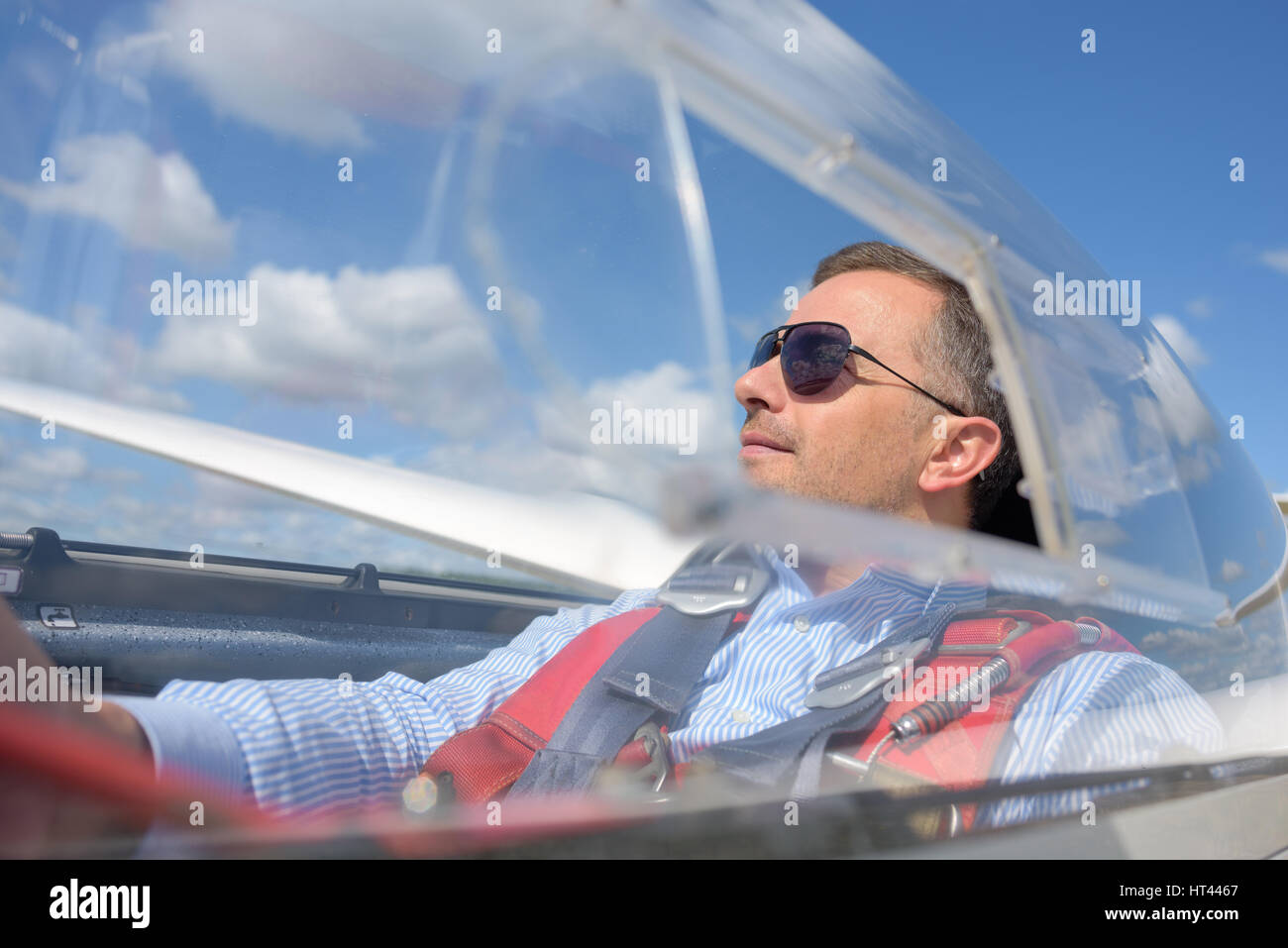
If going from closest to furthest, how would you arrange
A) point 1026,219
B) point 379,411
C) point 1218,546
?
1. point 379,411
2. point 1026,219
3. point 1218,546

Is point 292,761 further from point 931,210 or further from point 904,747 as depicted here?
point 931,210

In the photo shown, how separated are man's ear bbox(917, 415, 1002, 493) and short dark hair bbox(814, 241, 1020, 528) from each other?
0.7 inches

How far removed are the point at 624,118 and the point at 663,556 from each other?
68cm

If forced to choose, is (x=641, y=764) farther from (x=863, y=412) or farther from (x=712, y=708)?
(x=863, y=412)

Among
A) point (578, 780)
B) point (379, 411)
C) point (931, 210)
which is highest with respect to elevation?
point (931, 210)

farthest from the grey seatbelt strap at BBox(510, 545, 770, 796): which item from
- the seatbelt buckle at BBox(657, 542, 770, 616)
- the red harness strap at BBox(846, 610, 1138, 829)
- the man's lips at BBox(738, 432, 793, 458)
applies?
the red harness strap at BBox(846, 610, 1138, 829)

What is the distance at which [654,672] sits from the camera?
136 cm

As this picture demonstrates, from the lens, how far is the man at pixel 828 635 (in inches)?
43.6

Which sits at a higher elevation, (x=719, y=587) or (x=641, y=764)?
(x=719, y=587)

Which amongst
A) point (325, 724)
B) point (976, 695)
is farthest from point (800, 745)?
point (325, 724)

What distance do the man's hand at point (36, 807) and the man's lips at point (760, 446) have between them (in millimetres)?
898

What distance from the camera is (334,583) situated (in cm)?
200

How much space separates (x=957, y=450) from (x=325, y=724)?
129 centimetres

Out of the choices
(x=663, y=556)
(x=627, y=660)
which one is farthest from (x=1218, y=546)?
(x=663, y=556)
